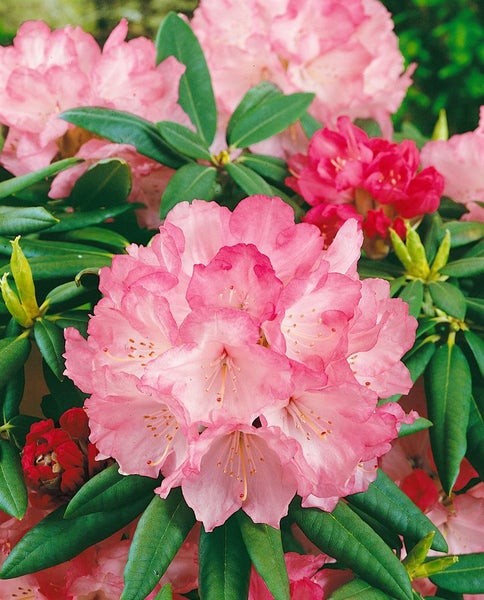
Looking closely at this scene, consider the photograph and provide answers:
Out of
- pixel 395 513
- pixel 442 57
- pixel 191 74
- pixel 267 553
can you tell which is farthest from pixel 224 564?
pixel 442 57

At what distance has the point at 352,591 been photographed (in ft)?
1.95

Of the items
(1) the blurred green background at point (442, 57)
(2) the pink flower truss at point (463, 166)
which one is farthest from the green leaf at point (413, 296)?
(1) the blurred green background at point (442, 57)

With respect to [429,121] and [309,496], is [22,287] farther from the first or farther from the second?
[429,121]

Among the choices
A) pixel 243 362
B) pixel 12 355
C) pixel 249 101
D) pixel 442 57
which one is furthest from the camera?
pixel 442 57

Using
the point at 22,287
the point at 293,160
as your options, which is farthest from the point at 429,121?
the point at 22,287

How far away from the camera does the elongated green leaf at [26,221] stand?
26.1 inches

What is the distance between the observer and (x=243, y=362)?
0.52 m

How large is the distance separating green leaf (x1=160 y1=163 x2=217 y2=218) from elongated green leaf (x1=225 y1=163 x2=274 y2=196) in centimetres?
2

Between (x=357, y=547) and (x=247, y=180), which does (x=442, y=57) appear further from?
(x=357, y=547)

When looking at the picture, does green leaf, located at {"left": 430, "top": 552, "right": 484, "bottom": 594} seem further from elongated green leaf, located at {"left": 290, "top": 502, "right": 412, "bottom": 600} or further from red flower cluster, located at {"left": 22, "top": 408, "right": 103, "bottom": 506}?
red flower cluster, located at {"left": 22, "top": 408, "right": 103, "bottom": 506}

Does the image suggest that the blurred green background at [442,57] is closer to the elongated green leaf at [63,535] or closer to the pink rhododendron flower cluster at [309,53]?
the pink rhododendron flower cluster at [309,53]

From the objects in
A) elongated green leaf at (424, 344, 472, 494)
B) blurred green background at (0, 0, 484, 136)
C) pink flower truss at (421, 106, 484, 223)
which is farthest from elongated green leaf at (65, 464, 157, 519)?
blurred green background at (0, 0, 484, 136)

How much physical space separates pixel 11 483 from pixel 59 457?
4 centimetres

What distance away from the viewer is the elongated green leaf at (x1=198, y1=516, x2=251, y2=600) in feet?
1.81
